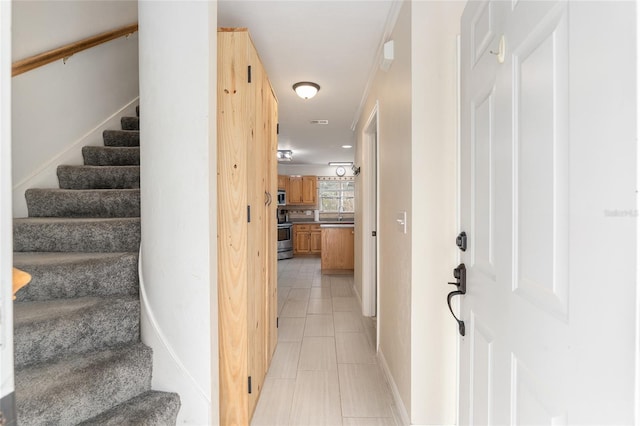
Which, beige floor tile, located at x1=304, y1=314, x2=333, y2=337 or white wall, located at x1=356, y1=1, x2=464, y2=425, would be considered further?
beige floor tile, located at x1=304, y1=314, x2=333, y2=337

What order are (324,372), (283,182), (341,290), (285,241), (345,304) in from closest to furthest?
(324,372)
(345,304)
(341,290)
(285,241)
(283,182)

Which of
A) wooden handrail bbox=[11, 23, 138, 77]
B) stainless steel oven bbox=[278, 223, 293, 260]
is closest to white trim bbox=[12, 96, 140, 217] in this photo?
wooden handrail bbox=[11, 23, 138, 77]

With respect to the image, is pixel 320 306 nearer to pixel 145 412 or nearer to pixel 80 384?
pixel 145 412

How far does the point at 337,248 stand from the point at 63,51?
443 centimetres

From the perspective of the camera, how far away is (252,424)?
5.47 feet

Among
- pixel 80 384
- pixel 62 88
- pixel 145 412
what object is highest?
pixel 62 88

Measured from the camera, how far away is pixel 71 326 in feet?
4.09

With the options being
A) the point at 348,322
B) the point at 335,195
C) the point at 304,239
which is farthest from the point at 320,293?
the point at 335,195

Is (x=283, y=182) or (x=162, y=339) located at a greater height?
(x=283, y=182)

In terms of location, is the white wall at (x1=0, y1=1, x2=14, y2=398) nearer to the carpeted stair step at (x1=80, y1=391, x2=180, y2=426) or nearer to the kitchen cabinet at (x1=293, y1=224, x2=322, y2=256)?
the carpeted stair step at (x1=80, y1=391, x2=180, y2=426)

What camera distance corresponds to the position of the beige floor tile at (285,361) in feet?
7.10

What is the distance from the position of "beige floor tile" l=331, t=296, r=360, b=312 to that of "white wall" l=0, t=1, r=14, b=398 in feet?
10.9

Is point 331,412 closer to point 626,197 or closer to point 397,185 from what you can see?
point 397,185

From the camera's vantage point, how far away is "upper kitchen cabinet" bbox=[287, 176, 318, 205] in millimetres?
7930
